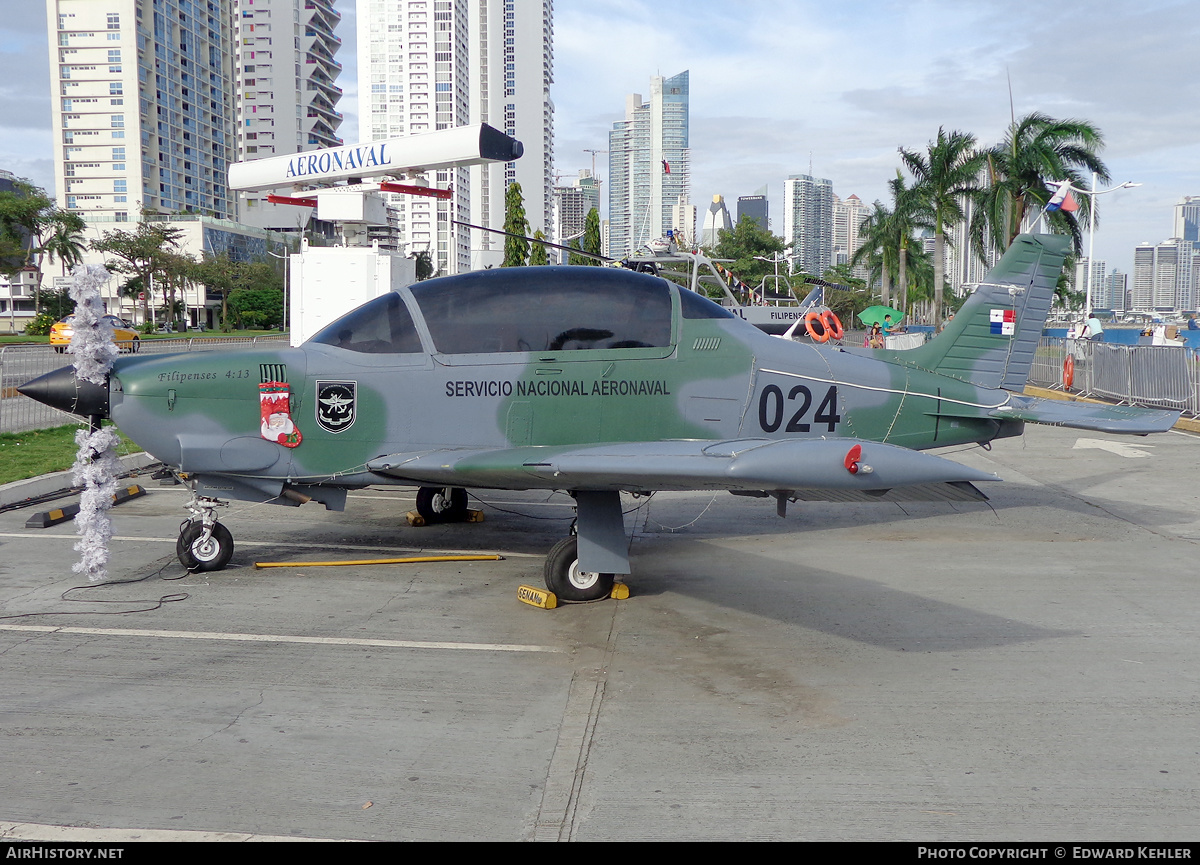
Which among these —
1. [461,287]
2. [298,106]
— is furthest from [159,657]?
[298,106]

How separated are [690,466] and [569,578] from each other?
1927mm

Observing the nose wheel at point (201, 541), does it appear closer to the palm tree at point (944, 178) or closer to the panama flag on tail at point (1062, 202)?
the panama flag on tail at point (1062, 202)

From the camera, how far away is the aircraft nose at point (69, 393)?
7105mm

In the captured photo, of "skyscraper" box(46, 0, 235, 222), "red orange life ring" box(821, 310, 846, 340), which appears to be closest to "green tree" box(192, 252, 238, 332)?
"skyscraper" box(46, 0, 235, 222)

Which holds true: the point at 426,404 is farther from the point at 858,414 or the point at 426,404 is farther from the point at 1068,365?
the point at 1068,365

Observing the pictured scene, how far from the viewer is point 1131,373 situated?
74.7 feet

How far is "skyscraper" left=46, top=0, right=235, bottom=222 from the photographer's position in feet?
426

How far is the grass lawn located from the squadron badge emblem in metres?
4.18

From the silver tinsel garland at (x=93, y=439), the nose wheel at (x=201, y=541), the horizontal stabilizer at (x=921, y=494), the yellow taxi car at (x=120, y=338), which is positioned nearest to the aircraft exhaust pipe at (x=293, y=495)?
the nose wheel at (x=201, y=541)

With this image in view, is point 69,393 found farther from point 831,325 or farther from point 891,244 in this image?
point 891,244

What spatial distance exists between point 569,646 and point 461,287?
10.1 feet

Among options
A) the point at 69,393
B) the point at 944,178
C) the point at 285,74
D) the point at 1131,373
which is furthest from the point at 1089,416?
the point at 285,74

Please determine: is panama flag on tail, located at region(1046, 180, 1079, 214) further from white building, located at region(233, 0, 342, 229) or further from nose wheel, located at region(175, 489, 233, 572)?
white building, located at region(233, 0, 342, 229)

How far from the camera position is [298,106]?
160875mm
